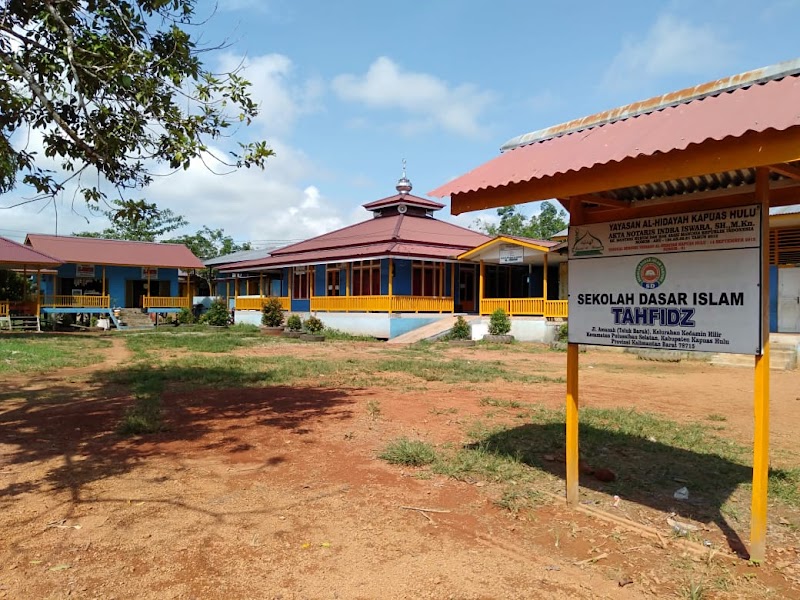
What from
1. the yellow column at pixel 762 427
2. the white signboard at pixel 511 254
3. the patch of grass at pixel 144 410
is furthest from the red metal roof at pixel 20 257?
the yellow column at pixel 762 427

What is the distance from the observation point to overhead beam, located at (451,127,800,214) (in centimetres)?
301

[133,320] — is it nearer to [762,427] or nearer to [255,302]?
[255,302]

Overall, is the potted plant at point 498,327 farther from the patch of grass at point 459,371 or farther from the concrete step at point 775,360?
the concrete step at point 775,360

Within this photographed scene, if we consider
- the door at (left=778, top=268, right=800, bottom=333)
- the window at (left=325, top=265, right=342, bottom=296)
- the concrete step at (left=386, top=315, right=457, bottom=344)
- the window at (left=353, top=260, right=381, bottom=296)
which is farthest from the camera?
the window at (left=325, top=265, right=342, bottom=296)

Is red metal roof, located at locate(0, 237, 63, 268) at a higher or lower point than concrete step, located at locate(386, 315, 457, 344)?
higher

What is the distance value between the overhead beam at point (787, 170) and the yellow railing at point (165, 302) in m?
33.9

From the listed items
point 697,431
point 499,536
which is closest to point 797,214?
point 697,431

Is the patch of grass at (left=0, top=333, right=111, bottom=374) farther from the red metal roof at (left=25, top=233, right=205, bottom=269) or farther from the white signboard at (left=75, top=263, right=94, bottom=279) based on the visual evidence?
the white signboard at (left=75, top=263, right=94, bottom=279)

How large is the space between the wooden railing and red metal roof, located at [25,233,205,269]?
61.2ft

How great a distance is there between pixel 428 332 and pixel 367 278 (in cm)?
522

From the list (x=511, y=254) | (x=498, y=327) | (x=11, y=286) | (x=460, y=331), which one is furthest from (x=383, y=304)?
(x=11, y=286)

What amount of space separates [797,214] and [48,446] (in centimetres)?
1795

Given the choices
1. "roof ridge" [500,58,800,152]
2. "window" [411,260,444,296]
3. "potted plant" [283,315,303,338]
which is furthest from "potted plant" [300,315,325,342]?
"roof ridge" [500,58,800,152]

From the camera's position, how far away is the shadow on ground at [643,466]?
14.5 feet
